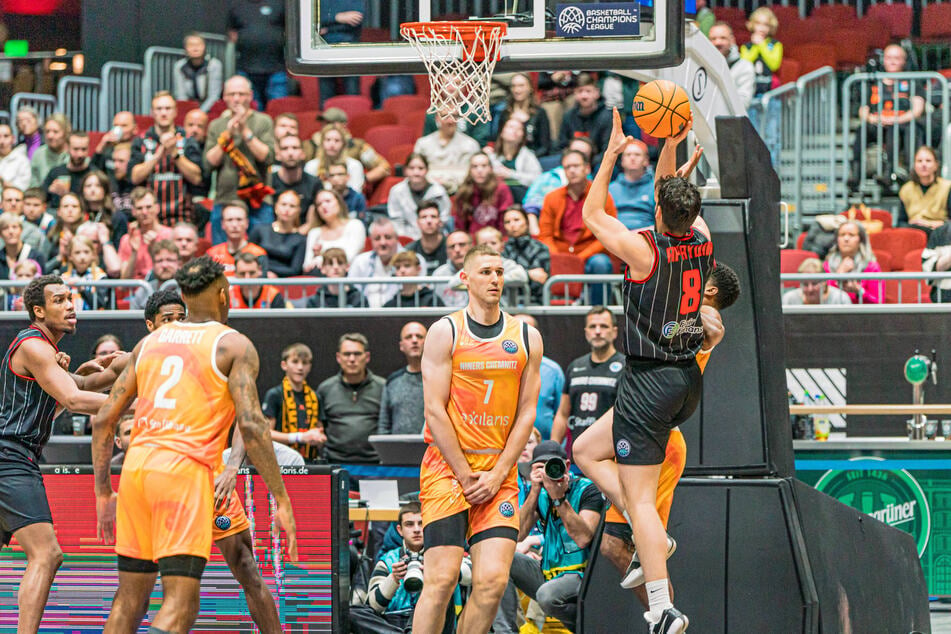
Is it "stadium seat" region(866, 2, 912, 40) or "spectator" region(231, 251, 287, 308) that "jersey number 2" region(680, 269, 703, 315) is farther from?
"stadium seat" region(866, 2, 912, 40)

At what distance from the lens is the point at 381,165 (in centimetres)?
1731

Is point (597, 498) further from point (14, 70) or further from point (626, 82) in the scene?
point (14, 70)

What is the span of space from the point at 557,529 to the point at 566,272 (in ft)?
16.3

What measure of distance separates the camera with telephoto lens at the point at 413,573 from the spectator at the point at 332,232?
5.46 meters

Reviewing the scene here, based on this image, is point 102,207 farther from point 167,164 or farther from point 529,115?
point 529,115

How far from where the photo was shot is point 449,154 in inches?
661

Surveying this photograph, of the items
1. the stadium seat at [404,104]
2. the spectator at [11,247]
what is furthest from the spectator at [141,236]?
the stadium seat at [404,104]

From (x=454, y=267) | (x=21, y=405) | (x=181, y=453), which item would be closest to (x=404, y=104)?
(x=454, y=267)

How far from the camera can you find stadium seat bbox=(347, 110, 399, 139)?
63.5ft

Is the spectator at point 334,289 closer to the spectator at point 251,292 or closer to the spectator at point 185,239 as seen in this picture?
the spectator at point 251,292

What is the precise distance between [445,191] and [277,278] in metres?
2.40

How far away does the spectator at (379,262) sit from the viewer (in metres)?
14.5

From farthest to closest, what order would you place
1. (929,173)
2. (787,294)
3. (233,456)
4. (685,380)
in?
1. (929,173)
2. (787,294)
3. (233,456)
4. (685,380)

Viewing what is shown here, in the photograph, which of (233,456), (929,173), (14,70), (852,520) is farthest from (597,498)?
(14,70)
